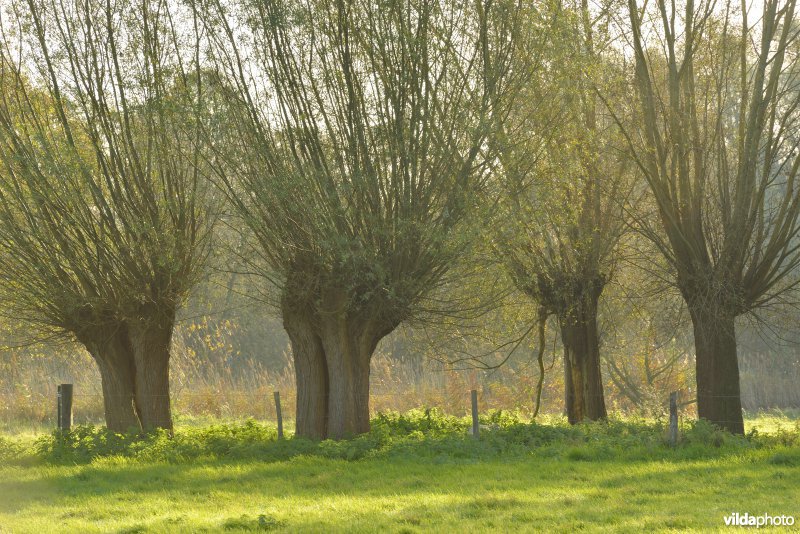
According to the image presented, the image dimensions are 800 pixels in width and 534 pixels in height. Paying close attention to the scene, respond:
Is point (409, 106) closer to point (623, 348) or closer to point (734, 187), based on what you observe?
point (734, 187)

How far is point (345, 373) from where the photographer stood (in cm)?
1633

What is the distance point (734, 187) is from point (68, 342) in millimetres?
13123

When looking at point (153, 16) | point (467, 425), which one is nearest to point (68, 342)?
point (153, 16)

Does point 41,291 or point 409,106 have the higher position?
point 409,106

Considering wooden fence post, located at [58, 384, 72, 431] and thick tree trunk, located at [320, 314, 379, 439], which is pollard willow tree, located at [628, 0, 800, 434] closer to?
thick tree trunk, located at [320, 314, 379, 439]

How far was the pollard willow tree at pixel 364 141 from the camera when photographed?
48.5 feet

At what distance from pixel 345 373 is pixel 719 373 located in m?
6.64

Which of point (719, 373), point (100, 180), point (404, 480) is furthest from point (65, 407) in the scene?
point (719, 373)

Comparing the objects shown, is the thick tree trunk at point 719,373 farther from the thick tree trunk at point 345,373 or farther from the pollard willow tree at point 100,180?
the pollard willow tree at point 100,180

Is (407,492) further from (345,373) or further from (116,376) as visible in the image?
(116,376)

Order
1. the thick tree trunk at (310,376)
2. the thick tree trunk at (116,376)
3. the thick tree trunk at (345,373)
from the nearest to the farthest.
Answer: the thick tree trunk at (345,373) → the thick tree trunk at (310,376) → the thick tree trunk at (116,376)

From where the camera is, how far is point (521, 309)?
68.3ft

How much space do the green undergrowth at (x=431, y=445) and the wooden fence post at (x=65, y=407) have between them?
0.60 m

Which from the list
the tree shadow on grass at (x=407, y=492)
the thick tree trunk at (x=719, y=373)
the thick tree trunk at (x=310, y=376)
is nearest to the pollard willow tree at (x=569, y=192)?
the thick tree trunk at (x=719, y=373)
